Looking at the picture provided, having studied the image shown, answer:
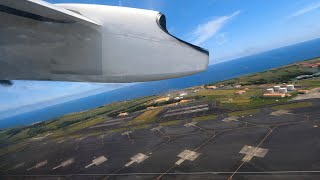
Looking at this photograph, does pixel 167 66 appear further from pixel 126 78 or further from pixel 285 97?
pixel 285 97

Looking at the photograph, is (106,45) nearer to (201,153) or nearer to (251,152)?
(251,152)

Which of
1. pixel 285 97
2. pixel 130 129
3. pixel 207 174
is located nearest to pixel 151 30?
pixel 207 174

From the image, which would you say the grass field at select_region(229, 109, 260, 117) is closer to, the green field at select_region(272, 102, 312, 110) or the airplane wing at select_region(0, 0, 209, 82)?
the green field at select_region(272, 102, 312, 110)

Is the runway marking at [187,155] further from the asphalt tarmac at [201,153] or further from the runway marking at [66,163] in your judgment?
the runway marking at [66,163]

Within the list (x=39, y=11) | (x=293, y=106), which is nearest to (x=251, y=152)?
(x=293, y=106)

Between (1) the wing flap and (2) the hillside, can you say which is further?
(2) the hillside

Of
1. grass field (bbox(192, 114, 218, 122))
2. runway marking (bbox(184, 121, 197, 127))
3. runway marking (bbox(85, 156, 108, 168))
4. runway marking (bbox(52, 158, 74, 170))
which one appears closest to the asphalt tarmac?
runway marking (bbox(52, 158, 74, 170))
